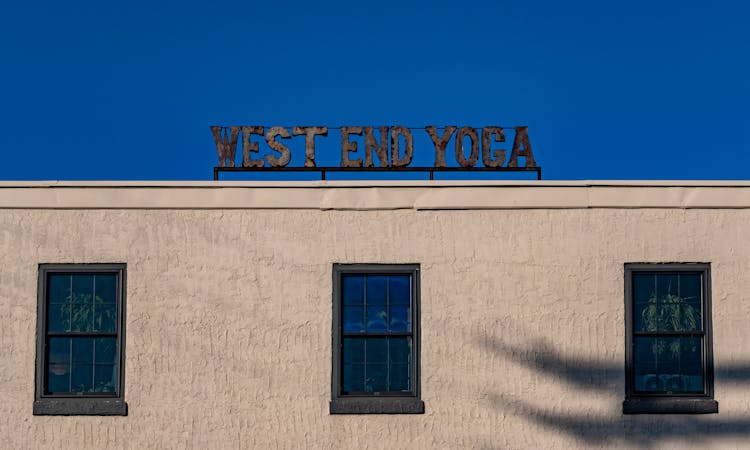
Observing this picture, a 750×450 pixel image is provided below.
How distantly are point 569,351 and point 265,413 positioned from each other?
4197 millimetres

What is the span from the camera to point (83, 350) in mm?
14773

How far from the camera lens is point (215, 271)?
A: 14766 mm

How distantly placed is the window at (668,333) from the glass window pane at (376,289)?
3.29 m

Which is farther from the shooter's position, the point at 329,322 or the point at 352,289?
the point at 352,289

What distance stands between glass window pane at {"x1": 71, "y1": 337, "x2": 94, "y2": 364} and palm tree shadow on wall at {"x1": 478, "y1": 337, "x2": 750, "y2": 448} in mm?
5310

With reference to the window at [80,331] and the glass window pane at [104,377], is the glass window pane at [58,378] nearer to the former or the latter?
the window at [80,331]

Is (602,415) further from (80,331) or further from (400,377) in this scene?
(80,331)

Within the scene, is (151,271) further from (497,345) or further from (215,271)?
(497,345)

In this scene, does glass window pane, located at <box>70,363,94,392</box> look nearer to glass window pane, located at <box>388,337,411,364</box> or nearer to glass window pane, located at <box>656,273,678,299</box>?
glass window pane, located at <box>388,337,411,364</box>

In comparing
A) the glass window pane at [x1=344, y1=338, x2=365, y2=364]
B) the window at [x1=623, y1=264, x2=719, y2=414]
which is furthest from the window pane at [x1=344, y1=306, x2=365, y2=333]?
the window at [x1=623, y1=264, x2=719, y2=414]

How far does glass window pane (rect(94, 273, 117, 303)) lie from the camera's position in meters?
14.8

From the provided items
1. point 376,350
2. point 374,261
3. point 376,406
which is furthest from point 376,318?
point 376,406

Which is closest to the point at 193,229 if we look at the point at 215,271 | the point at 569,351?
the point at 215,271

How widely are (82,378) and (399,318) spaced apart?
4394mm
